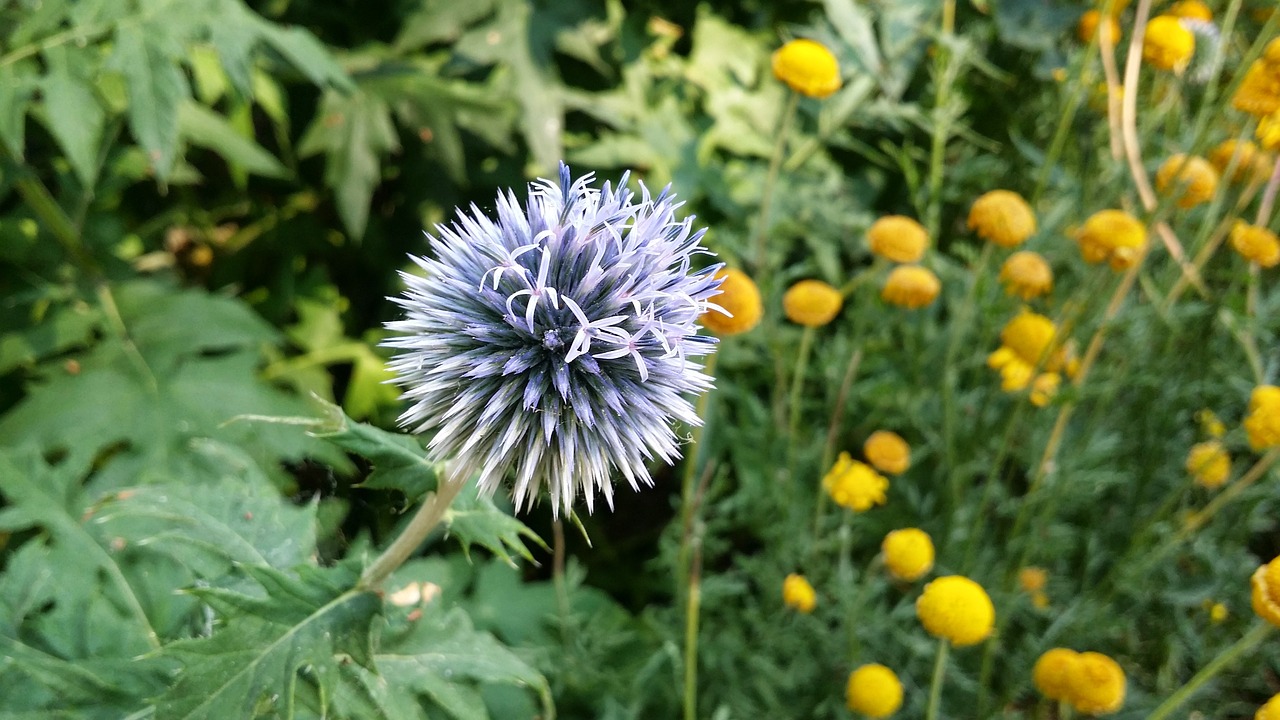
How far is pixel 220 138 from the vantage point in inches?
68.0

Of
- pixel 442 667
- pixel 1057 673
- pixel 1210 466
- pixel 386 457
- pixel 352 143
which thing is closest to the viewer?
pixel 386 457

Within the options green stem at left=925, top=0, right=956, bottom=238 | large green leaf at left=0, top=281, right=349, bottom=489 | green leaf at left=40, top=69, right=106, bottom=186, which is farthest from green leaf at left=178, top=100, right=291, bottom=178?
green stem at left=925, top=0, right=956, bottom=238

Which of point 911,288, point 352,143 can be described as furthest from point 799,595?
point 352,143

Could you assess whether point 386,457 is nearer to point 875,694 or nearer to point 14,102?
point 875,694

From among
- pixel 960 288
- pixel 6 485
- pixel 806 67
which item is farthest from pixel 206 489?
pixel 960 288

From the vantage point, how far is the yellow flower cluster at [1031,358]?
4.88ft

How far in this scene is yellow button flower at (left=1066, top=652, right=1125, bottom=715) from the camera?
3.87 ft

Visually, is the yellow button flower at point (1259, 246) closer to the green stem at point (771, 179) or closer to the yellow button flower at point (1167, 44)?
the yellow button flower at point (1167, 44)

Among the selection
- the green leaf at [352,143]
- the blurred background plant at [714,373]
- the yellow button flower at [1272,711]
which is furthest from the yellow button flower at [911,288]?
the green leaf at [352,143]

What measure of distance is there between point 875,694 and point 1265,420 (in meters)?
0.74

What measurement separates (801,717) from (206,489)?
1.13 m

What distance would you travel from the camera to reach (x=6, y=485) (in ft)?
3.75

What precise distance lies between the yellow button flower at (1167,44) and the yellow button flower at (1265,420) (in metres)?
0.60

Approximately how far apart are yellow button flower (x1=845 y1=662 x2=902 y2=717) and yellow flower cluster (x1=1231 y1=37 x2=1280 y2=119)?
1055 millimetres
